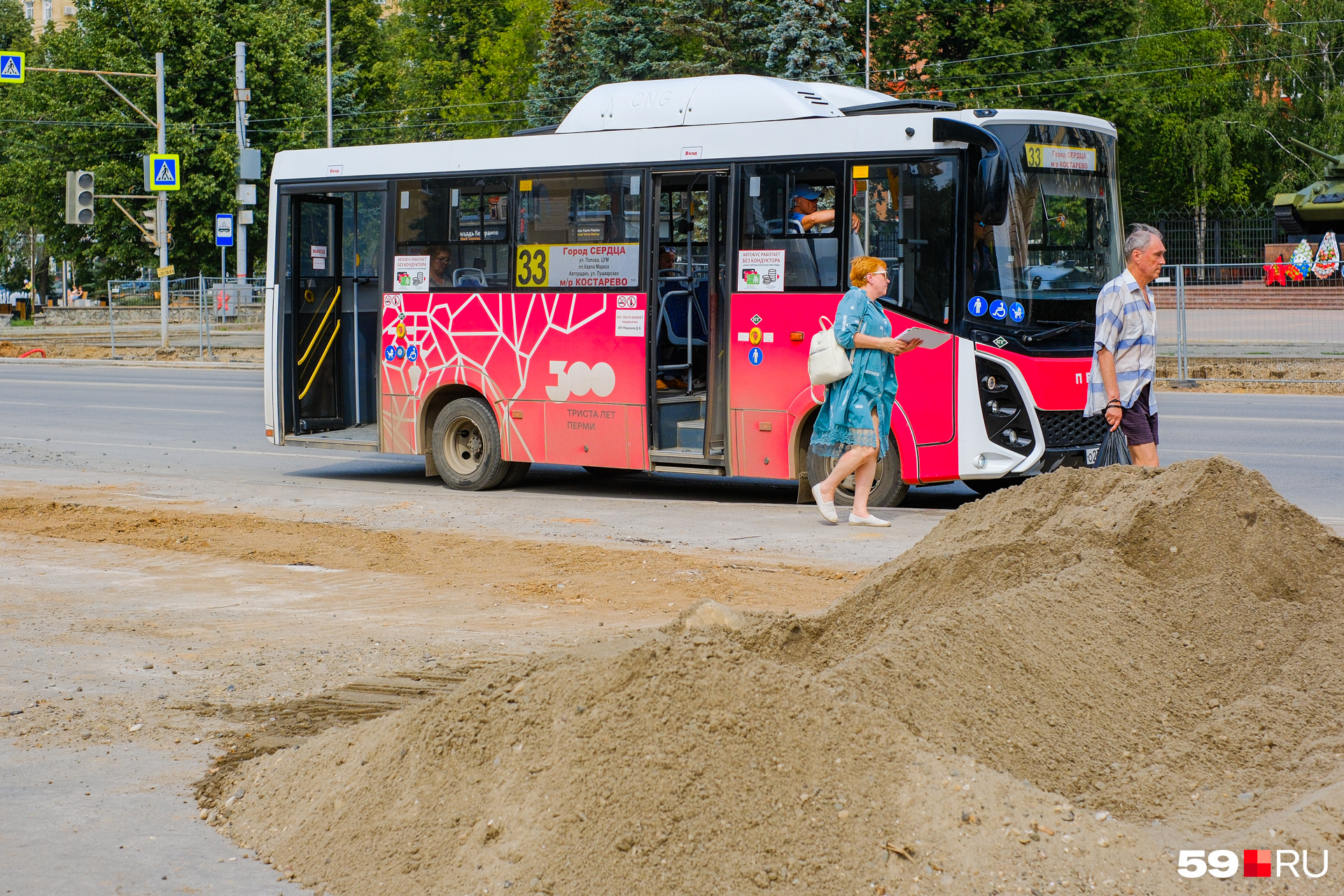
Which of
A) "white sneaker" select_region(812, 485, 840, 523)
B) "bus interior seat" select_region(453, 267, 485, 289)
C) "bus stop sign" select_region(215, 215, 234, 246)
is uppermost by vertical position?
"bus stop sign" select_region(215, 215, 234, 246)

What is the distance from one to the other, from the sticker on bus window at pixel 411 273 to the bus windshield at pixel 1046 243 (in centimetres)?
520

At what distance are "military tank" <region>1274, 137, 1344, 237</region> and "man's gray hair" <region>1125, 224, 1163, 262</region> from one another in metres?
1.44

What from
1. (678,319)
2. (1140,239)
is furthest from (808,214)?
(1140,239)

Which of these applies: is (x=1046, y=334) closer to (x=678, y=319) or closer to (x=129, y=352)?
(x=678, y=319)

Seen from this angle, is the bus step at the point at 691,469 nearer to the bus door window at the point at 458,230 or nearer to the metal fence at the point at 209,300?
the bus door window at the point at 458,230

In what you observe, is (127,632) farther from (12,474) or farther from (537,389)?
(12,474)

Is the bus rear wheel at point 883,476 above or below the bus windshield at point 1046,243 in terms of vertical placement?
below

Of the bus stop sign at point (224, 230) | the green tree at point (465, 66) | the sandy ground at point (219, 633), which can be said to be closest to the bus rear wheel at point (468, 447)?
the sandy ground at point (219, 633)

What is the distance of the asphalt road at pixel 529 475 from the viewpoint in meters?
11.3

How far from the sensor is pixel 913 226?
1112cm

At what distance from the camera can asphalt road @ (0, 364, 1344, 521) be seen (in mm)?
11297

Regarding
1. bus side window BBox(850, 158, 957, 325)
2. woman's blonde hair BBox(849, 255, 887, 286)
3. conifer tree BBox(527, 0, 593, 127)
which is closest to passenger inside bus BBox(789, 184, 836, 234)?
bus side window BBox(850, 158, 957, 325)

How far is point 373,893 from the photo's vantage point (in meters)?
4.01

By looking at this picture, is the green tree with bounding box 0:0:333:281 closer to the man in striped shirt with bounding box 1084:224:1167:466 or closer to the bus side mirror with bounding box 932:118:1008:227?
the bus side mirror with bounding box 932:118:1008:227
